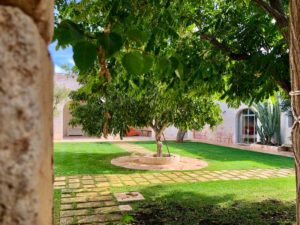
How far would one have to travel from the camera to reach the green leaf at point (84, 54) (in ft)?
3.18

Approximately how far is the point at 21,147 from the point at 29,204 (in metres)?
0.09

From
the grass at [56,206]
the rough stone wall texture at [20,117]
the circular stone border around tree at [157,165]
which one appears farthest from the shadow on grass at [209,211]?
the rough stone wall texture at [20,117]

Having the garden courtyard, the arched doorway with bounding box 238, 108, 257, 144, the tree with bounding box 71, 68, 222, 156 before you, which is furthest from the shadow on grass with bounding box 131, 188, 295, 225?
the arched doorway with bounding box 238, 108, 257, 144

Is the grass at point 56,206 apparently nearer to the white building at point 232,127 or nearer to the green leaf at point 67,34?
the green leaf at point 67,34

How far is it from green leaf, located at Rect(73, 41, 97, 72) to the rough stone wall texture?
16.5 inches

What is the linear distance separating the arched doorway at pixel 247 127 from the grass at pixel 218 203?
1136 centimetres

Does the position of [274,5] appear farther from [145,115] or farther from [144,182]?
[145,115]

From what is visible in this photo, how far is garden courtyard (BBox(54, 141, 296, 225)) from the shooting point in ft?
17.1

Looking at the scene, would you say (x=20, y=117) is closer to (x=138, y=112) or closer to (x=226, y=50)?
(x=226, y=50)

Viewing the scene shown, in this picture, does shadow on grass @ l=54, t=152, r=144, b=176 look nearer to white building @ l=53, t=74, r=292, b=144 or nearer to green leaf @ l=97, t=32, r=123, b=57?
white building @ l=53, t=74, r=292, b=144

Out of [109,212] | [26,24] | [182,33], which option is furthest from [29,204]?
[109,212]

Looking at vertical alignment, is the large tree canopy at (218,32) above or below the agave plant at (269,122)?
above

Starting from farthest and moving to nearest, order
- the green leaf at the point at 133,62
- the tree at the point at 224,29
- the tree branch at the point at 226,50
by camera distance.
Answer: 1. the tree branch at the point at 226,50
2. the tree at the point at 224,29
3. the green leaf at the point at 133,62

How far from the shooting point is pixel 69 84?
77.5 feet
